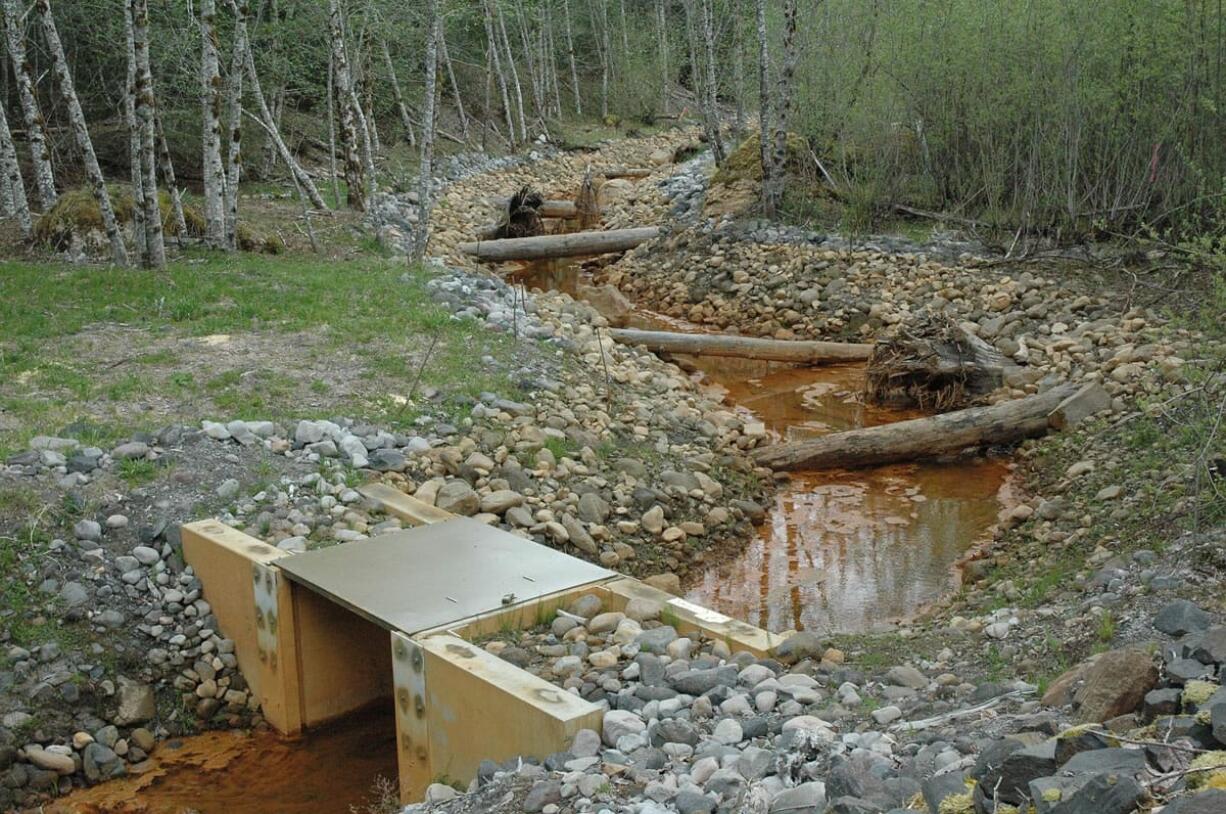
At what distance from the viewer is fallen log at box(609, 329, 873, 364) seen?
12.2 metres

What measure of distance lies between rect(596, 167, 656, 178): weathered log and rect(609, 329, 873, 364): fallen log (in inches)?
531

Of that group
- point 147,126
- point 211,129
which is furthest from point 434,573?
point 211,129

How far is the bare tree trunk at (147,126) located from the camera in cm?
1143

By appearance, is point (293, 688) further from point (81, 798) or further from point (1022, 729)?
point (1022, 729)

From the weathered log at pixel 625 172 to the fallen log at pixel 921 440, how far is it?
1667cm

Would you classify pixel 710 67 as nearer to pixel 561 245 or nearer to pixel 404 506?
pixel 561 245

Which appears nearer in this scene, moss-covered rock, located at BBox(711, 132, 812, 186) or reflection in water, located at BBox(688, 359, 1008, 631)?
reflection in water, located at BBox(688, 359, 1008, 631)

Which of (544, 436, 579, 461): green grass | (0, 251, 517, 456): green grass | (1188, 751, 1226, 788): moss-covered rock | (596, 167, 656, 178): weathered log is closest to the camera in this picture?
(1188, 751, 1226, 788): moss-covered rock

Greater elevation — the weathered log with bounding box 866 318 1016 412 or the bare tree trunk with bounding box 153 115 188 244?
the bare tree trunk with bounding box 153 115 188 244

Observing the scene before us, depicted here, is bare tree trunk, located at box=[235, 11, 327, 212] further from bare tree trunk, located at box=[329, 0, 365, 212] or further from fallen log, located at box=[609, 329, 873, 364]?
fallen log, located at box=[609, 329, 873, 364]

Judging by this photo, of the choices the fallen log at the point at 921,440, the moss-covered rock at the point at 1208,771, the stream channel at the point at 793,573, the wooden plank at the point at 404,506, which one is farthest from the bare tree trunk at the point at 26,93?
the moss-covered rock at the point at 1208,771

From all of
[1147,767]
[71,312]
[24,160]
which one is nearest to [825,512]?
[1147,767]

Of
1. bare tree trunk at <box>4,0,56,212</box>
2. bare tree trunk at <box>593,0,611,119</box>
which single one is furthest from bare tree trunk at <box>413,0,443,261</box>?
bare tree trunk at <box>593,0,611,119</box>

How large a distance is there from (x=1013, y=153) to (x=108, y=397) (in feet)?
34.0
